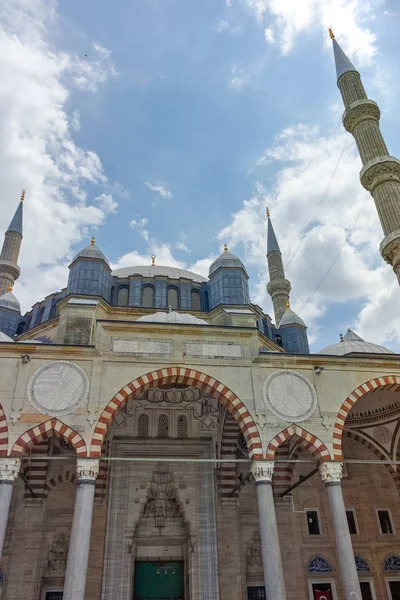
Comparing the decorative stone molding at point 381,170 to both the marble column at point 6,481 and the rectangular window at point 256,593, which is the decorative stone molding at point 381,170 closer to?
the rectangular window at point 256,593

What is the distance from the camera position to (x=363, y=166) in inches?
575

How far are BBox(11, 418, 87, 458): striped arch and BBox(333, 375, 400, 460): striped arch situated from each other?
4895mm

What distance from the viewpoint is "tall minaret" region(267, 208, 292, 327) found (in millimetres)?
20594

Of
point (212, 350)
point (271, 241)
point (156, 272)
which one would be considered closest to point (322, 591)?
point (212, 350)

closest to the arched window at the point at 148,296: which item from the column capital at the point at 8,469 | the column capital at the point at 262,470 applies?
the column capital at the point at 262,470

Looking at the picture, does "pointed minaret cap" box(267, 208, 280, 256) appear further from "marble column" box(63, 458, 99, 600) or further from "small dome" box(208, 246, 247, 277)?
"marble column" box(63, 458, 99, 600)

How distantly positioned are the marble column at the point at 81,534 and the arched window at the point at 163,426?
13.2 ft

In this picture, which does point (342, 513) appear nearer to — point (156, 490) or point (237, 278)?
point (156, 490)

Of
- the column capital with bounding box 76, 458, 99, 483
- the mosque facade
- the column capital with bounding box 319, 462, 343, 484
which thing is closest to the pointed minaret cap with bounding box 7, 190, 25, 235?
the mosque facade

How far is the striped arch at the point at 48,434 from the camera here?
7.97 m

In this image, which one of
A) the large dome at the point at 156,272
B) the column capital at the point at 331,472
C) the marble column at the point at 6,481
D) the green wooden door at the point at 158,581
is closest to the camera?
the marble column at the point at 6,481

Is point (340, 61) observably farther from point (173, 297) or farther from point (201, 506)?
point (201, 506)

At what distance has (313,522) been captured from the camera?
11.8 m

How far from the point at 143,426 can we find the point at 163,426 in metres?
0.54
